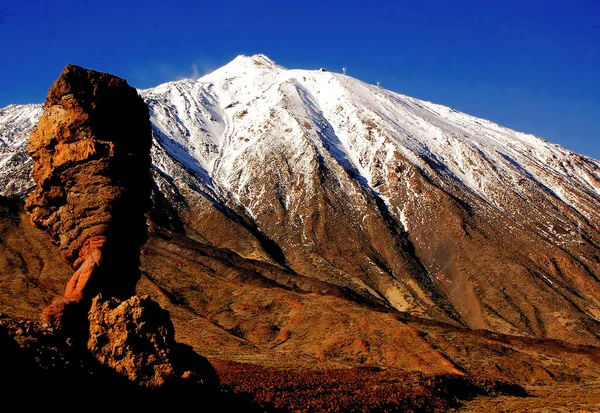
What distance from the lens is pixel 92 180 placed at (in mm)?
20172

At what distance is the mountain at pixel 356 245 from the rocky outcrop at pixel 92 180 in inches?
859

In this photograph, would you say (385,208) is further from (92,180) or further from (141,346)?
(141,346)

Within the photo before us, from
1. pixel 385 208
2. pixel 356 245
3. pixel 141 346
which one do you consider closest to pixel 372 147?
pixel 385 208

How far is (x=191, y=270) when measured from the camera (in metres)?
76.9

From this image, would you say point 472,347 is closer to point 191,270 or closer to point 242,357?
point 242,357

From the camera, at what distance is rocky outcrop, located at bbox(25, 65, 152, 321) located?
1991 centimetres

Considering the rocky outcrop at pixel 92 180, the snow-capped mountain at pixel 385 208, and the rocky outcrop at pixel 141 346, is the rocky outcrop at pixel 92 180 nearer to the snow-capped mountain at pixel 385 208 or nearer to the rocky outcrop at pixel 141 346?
the rocky outcrop at pixel 141 346

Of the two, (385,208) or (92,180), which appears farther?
(385,208)

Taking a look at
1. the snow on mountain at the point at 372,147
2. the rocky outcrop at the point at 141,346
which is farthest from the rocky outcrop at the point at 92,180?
the snow on mountain at the point at 372,147

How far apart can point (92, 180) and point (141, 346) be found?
24.8ft

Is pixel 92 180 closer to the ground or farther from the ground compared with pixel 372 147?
closer to the ground

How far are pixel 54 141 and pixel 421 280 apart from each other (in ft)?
332

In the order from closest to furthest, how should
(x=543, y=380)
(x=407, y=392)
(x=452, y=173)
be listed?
1. (x=407, y=392)
2. (x=543, y=380)
3. (x=452, y=173)

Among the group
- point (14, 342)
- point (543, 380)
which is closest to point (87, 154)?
point (14, 342)
